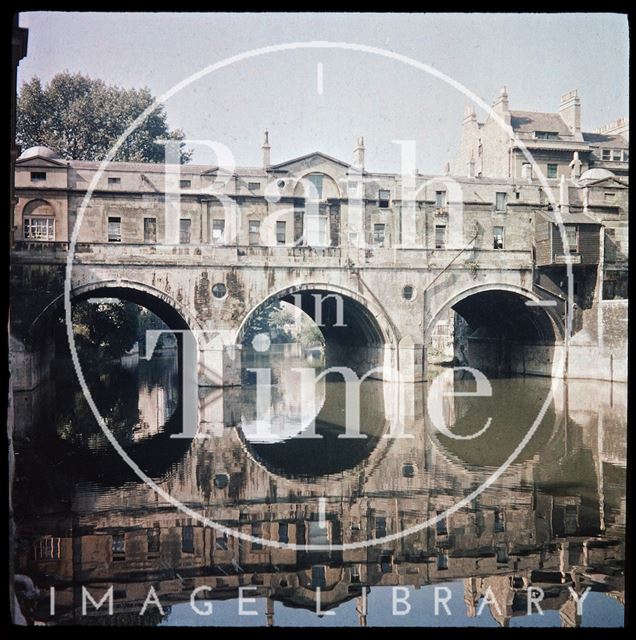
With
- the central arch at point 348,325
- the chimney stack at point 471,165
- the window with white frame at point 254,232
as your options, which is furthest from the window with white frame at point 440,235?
the chimney stack at point 471,165

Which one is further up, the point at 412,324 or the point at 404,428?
the point at 412,324

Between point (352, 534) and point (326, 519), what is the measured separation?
99 centimetres

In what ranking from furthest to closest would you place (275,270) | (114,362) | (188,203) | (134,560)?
1. (114,362)
2. (188,203)
3. (275,270)
4. (134,560)

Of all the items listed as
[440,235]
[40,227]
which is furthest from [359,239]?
[40,227]

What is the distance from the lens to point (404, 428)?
22.0 meters

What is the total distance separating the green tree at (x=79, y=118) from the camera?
4753cm

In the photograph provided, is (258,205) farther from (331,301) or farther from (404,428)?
(404,428)

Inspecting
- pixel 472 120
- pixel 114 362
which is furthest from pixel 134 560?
pixel 472 120

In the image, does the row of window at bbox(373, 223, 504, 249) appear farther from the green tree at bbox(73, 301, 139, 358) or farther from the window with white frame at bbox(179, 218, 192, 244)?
the green tree at bbox(73, 301, 139, 358)

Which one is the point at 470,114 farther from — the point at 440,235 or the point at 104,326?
the point at 104,326

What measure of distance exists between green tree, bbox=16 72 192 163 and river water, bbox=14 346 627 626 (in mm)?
29394

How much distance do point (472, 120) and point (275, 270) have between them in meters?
31.5

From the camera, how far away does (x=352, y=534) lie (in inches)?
456

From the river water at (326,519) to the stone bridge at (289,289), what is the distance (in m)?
5.70
